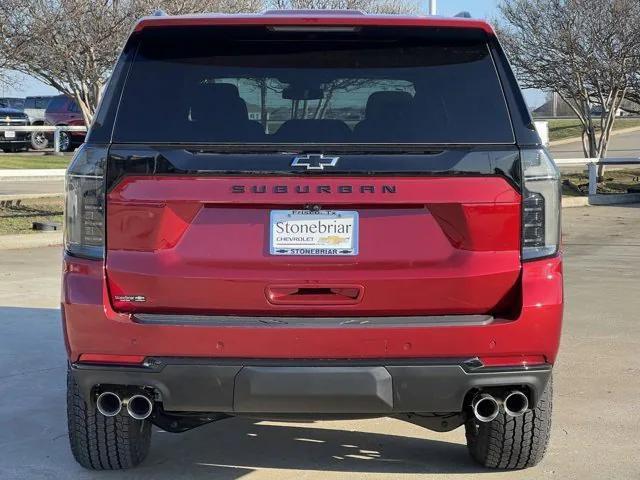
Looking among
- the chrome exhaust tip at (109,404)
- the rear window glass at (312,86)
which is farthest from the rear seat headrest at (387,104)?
the chrome exhaust tip at (109,404)

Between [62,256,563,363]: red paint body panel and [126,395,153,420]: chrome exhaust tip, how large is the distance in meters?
0.27

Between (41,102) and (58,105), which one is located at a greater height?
(41,102)

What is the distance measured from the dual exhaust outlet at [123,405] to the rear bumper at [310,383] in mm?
150

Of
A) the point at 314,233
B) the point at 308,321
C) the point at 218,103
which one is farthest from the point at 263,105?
the point at 308,321

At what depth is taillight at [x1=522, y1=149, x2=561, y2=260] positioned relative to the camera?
3.80m

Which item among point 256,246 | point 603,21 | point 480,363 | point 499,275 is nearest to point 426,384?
point 480,363

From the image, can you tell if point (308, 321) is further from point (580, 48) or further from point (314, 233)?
point (580, 48)

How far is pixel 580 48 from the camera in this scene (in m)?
23.1

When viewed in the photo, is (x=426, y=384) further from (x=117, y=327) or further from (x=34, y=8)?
(x=34, y=8)

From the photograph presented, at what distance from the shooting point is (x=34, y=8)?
15078 millimetres

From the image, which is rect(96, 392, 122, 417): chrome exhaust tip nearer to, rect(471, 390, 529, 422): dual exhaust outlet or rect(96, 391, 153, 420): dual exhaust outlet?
rect(96, 391, 153, 420): dual exhaust outlet

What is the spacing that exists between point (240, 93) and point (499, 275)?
1245 millimetres

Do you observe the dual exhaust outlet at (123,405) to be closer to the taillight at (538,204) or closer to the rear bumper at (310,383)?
the rear bumper at (310,383)

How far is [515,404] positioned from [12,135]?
2991cm
